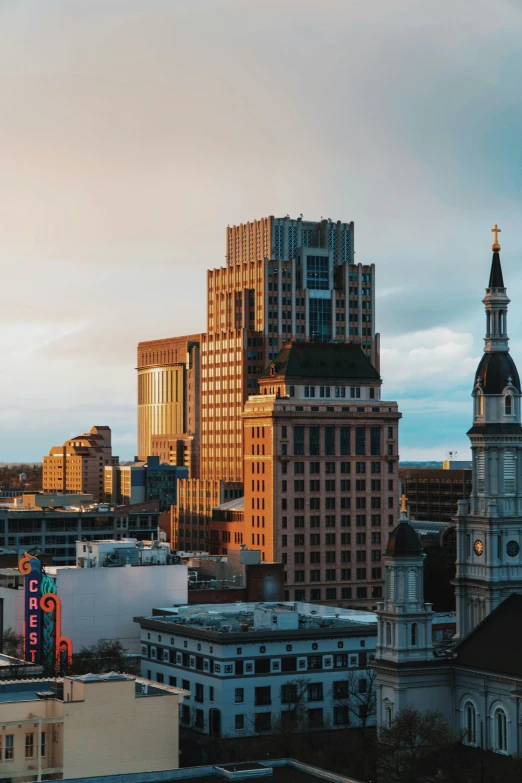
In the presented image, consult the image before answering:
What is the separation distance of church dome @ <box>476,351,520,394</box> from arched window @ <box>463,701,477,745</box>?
1143 inches

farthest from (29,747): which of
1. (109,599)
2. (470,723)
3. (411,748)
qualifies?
(109,599)

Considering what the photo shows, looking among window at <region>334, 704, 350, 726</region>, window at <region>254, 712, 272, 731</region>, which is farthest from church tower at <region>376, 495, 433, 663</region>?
window at <region>334, 704, 350, 726</region>

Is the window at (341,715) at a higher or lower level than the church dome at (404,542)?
lower

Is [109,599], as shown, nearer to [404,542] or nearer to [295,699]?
[295,699]

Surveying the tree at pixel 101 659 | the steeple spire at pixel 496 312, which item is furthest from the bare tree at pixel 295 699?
the steeple spire at pixel 496 312

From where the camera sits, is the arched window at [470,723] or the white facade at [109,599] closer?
the arched window at [470,723]

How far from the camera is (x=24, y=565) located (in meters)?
157

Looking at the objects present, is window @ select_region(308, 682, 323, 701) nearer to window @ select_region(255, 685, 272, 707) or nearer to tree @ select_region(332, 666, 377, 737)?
tree @ select_region(332, 666, 377, 737)

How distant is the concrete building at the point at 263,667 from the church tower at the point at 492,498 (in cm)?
1738

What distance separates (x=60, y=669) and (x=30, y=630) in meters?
14.5

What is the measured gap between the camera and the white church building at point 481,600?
410 feet

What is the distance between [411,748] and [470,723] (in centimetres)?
1244

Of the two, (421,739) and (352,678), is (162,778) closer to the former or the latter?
(421,739)

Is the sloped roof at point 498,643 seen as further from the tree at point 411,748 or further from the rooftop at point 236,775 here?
the rooftop at point 236,775
